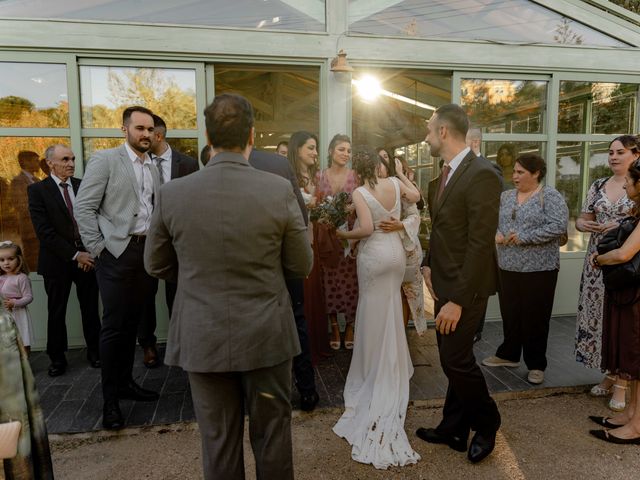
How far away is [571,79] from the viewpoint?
5.70 meters

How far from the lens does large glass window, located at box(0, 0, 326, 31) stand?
4602 millimetres

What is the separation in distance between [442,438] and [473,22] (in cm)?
468

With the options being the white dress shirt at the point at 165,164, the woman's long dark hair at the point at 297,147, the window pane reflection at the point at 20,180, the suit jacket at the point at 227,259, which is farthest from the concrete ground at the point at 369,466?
the window pane reflection at the point at 20,180

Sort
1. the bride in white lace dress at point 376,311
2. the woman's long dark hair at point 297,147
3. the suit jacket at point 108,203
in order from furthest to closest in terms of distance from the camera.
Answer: the woman's long dark hair at point 297,147 → the bride in white lace dress at point 376,311 → the suit jacket at point 108,203

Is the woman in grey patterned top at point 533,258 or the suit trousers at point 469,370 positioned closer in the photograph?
the suit trousers at point 469,370

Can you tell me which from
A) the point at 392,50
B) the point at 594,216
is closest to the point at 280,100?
the point at 392,50

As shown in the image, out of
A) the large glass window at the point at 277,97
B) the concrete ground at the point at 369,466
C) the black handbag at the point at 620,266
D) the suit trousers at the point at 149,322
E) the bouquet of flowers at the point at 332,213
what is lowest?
the concrete ground at the point at 369,466

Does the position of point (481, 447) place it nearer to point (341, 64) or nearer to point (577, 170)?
point (341, 64)

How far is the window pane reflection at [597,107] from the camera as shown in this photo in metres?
5.76

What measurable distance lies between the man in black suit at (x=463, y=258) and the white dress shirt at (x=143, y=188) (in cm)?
210

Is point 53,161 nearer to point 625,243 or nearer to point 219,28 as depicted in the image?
point 219,28

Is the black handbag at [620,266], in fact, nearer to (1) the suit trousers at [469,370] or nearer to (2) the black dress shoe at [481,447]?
(1) the suit trousers at [469,370]

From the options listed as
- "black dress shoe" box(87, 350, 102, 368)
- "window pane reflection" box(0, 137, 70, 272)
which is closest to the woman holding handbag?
"black dress shoe" box(87, 350, 102, 368)

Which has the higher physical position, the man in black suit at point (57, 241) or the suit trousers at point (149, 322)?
the man in black suit at point (57, 241)
